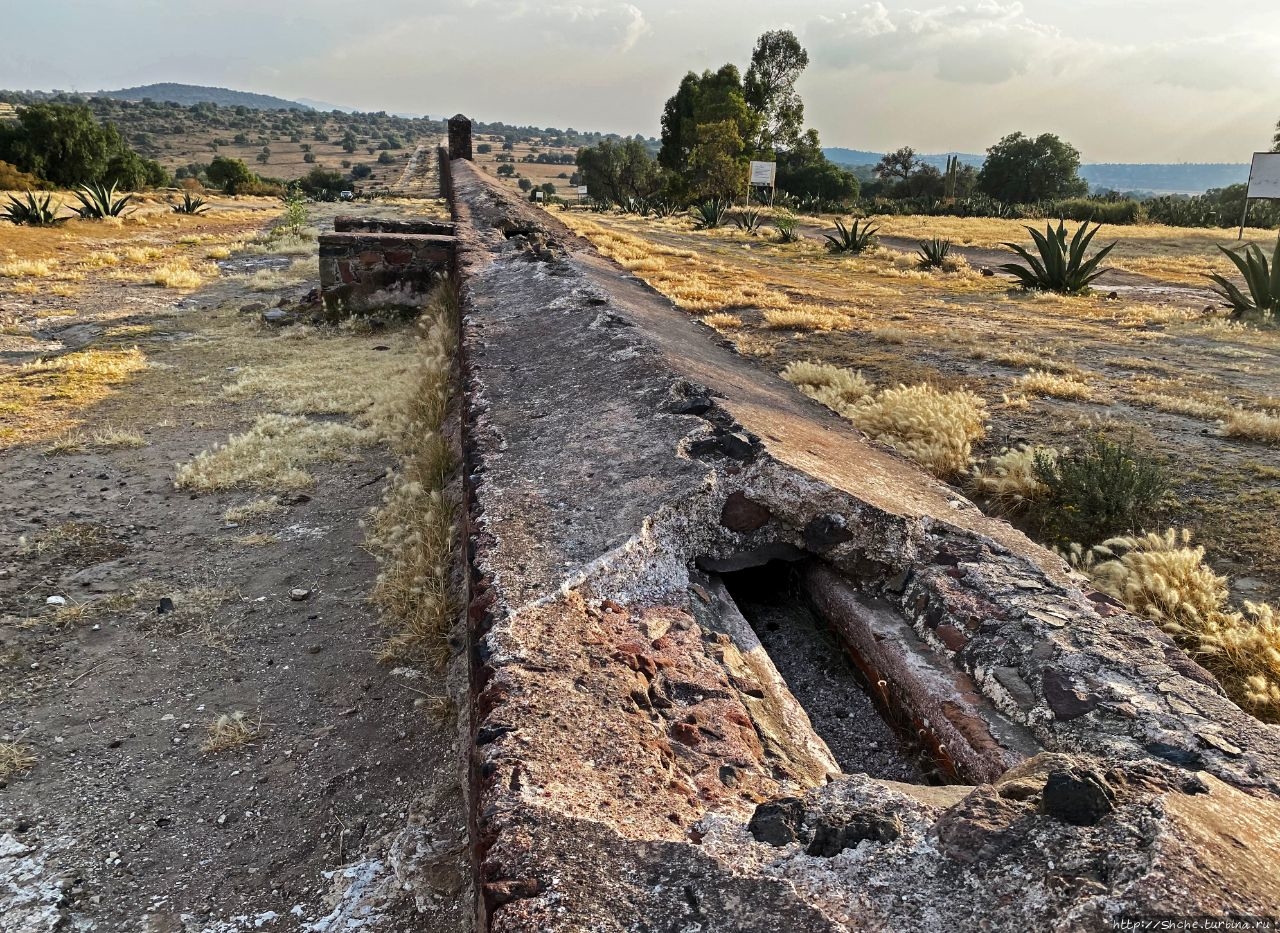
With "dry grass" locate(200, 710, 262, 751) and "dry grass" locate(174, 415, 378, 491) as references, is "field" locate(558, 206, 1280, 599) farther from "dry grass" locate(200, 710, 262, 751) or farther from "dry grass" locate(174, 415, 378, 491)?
"dry grass" locate(174, 415, 378, 491)

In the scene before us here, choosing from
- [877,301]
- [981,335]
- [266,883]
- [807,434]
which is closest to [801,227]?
[877,301]

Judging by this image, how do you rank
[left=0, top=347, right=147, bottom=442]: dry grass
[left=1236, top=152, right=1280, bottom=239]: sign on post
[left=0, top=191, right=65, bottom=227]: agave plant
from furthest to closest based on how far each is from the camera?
1. [left=1236, top=152, right=1280, bottom=239]: sign on post
2. [left=0, top=191, right=65, bottom=227]: agave plant
3. [left=0, top=347, right=147, bottom=442]: dry grass

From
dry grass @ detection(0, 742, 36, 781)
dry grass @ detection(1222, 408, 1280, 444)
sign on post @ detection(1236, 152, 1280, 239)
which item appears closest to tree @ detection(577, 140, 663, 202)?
sign on post @ detection(1236, 152, 1280, 239)

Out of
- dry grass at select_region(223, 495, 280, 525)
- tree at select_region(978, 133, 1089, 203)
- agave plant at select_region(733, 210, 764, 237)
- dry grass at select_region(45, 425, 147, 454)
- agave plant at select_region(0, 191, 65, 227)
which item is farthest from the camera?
tree at select_region(978, 133, 1089, 203)

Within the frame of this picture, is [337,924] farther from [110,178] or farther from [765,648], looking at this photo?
[110,178]

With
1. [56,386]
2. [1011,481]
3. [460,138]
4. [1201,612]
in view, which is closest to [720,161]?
[460,138]

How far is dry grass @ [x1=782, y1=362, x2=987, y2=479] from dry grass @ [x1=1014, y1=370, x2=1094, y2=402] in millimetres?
441

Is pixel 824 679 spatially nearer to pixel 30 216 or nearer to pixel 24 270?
pixel 24 270

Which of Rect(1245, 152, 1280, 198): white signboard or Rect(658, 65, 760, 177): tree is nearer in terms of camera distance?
Rect(1245, 152, 1280, 198): white signboard

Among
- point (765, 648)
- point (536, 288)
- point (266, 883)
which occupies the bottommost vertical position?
point (266, 883)

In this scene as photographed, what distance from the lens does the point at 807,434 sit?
117 inches

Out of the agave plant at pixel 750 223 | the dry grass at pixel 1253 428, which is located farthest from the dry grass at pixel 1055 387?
the agave plant at pixel 750 223

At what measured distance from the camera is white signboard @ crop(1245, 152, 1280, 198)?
16328 millimetres

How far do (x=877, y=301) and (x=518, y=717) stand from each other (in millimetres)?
9875
